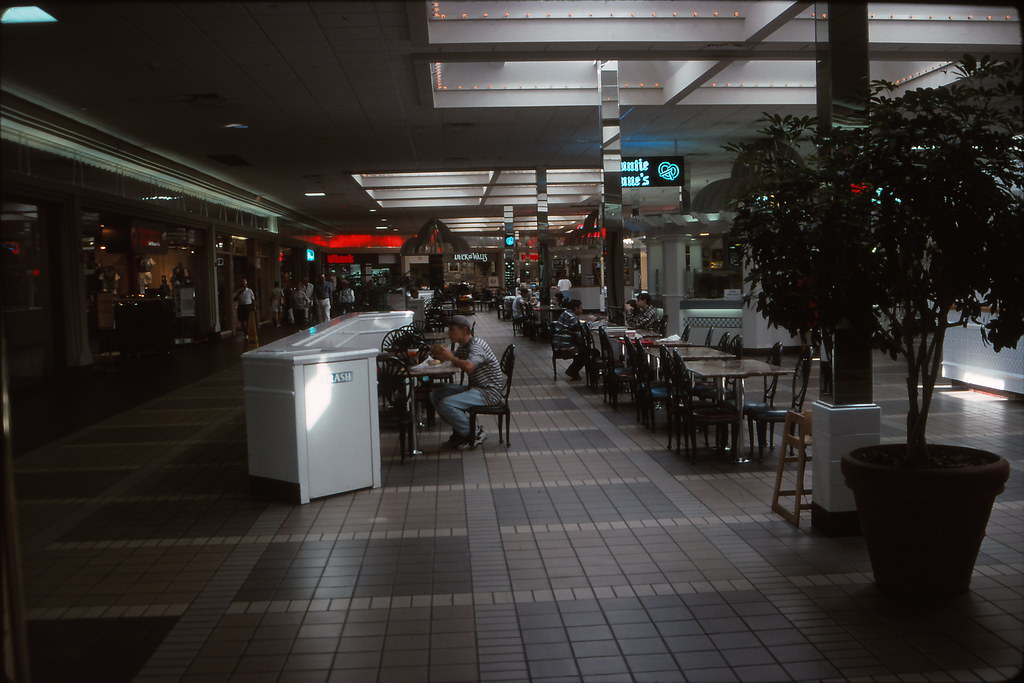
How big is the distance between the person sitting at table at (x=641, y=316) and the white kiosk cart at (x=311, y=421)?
661 cm

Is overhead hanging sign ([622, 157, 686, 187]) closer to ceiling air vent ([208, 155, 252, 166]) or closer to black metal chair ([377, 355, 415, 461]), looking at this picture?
ceiling air vent ([208, 155, 252, 166])

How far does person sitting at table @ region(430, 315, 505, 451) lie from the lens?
7.48 meters

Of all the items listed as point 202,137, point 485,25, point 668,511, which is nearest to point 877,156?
point 668,511

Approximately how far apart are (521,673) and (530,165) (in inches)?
619

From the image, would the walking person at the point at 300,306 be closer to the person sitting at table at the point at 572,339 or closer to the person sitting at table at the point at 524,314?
the person sitting at table at the point at 524,314

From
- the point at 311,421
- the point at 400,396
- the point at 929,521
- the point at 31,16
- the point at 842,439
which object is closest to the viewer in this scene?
the point at 929,521

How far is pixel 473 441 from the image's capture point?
24.9ft

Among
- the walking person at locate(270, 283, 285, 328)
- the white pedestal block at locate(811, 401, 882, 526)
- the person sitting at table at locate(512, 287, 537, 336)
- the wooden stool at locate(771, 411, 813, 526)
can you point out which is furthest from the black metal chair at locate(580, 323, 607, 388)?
the walking person at locate(270, 283, 285, 328)

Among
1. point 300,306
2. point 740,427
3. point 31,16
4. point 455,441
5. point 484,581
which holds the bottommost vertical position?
point 484,581

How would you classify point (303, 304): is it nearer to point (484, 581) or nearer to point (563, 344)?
point (563, 344)

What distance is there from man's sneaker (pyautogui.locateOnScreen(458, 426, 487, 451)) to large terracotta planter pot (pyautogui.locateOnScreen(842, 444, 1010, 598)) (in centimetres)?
420

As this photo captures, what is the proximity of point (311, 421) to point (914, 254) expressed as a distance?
13.1 feet

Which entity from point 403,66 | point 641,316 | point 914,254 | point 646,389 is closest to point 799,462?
point 914,254

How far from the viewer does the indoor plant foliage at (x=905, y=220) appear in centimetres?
366
